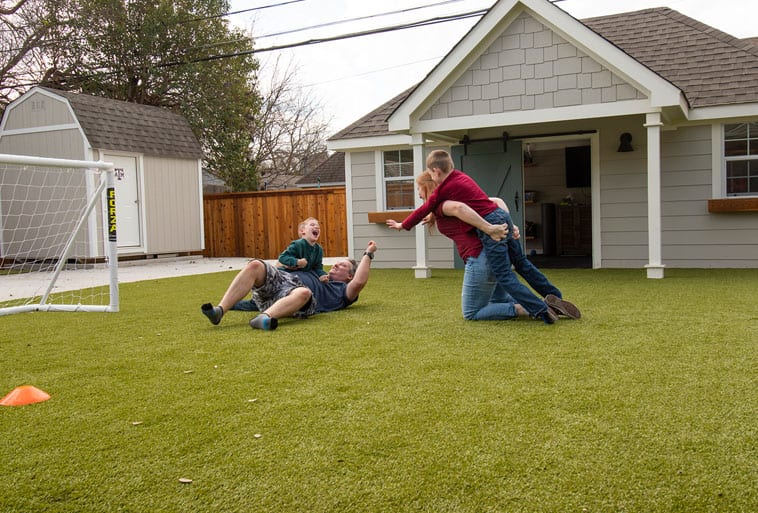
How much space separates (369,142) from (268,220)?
259 inches

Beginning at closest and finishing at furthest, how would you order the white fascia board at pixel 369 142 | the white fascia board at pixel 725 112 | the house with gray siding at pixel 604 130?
the house with gray siding at pixel 604 130 → the white fascia board at pixel 725 112 → the white fascia board at pixel 369 142

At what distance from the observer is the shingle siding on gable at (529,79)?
9234 millimetres

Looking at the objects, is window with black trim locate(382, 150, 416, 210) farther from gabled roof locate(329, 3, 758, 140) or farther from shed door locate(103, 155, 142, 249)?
shed door locate(103, 155, 142, 249)

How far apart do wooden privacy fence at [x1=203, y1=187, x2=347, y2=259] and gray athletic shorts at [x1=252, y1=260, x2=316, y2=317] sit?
11653 mm

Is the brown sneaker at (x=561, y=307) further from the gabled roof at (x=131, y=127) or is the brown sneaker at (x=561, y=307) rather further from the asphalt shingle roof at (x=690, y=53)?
the gabled roof at (x=131, y=127)

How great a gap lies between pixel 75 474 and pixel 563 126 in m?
10.1

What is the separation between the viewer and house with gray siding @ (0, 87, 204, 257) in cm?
1464

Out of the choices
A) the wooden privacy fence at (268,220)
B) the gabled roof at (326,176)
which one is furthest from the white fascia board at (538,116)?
the gabled roof at (326,176)

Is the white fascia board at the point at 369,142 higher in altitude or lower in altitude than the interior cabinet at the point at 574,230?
higher

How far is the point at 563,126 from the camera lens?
36.9ft

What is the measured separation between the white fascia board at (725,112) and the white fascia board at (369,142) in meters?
4.66

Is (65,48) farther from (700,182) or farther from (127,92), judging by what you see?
(700,182)

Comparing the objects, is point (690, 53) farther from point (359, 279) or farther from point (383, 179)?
point (359, 279)

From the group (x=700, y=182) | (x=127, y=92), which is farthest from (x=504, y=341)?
(x=127, y=92)
